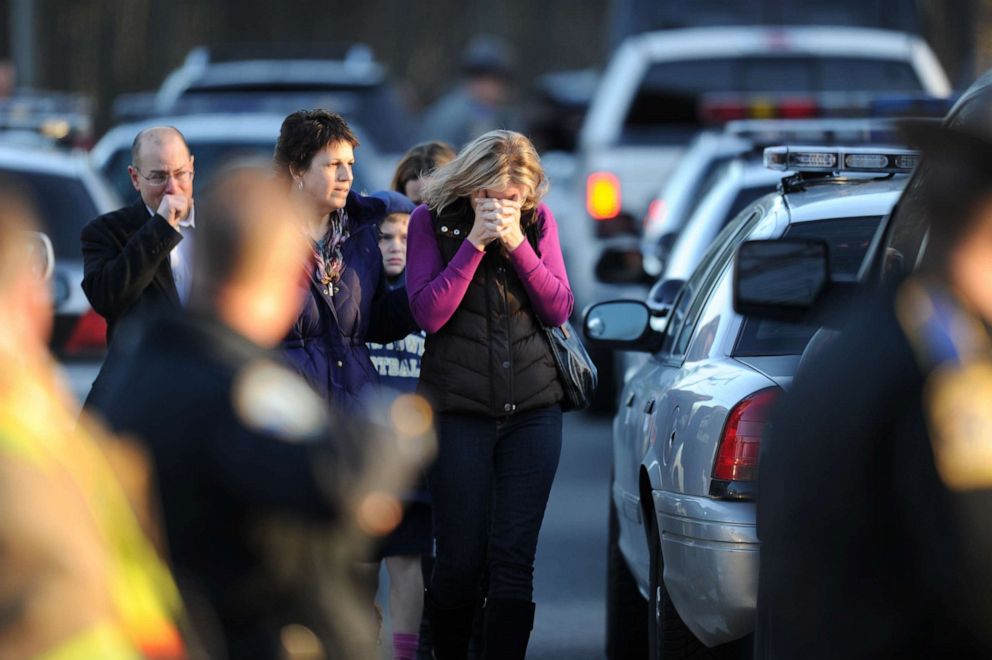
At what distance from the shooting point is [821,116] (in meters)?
12.1

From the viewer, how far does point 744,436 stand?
Answer: 570cm

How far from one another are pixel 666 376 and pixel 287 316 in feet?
9.36

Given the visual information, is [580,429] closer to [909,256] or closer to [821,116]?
[821,116]

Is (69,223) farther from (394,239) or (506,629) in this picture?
(506,629)

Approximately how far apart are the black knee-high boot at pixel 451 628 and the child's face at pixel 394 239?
4.21ft

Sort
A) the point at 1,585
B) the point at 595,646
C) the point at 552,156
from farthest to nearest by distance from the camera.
Answer: the point at 552,156 < the point at 595,646 < the point at 1,585

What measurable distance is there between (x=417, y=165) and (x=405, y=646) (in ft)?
5.13

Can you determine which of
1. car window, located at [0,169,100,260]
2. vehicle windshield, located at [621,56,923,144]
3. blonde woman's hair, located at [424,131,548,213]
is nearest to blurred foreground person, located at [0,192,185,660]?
blonde woman's hair, located at [424,131,548,213]

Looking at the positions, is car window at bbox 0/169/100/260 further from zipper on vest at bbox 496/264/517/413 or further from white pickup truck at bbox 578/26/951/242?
white pickup truck at bbox 578/26/951/242

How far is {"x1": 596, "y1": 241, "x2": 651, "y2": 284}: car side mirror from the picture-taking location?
11109 mm

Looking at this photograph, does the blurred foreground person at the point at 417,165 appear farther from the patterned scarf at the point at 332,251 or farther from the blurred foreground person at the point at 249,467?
the blurred foreground person at the point at 249,467

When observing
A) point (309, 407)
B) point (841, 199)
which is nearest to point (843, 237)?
point (841, 199)

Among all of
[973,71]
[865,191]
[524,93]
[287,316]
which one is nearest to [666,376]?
[865,191]

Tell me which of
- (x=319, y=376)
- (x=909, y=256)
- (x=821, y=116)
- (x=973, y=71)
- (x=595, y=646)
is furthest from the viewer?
(x=973, y=71)
